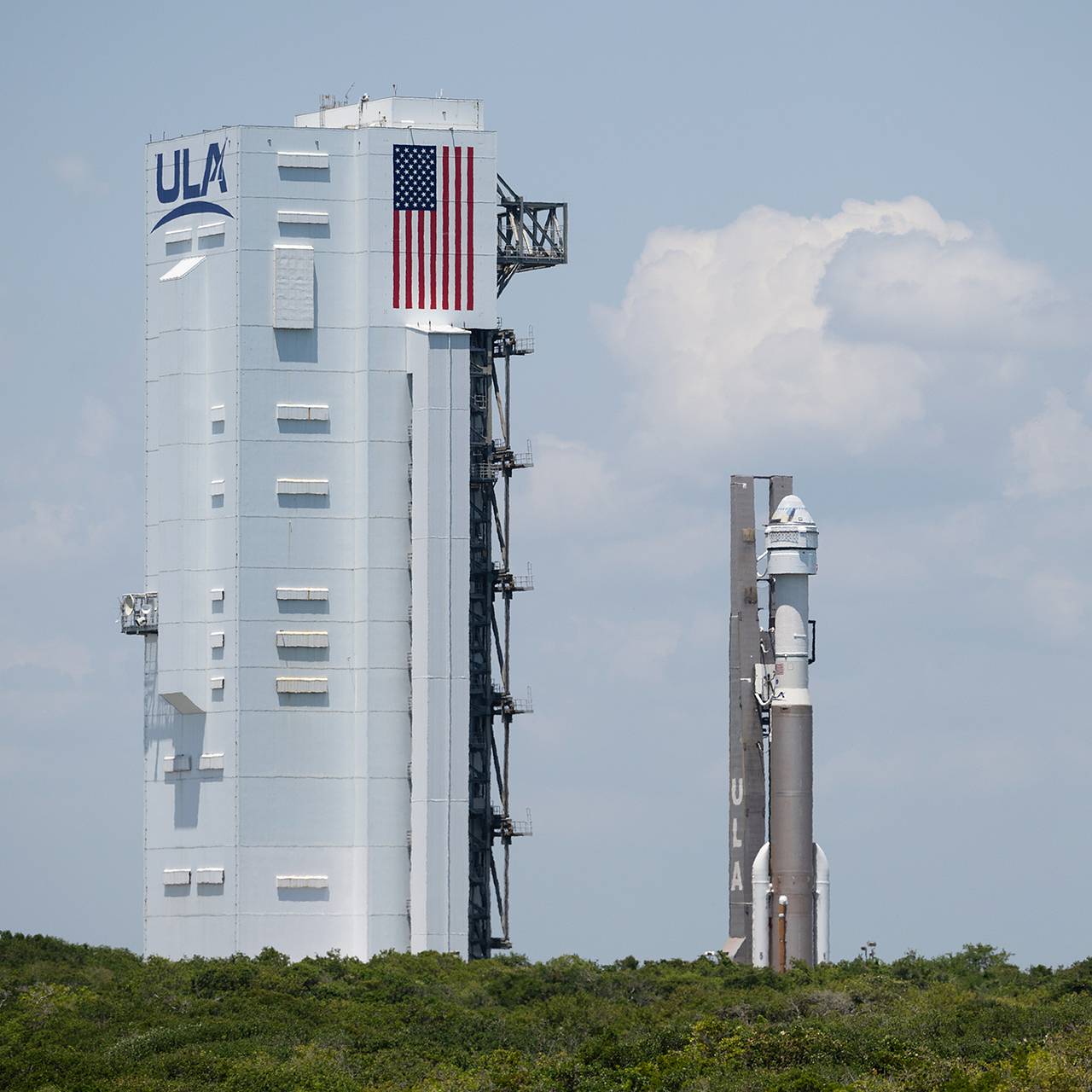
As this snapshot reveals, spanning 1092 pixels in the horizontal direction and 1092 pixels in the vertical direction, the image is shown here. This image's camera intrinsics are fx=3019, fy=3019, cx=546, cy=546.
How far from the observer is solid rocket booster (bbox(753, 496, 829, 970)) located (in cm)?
10144

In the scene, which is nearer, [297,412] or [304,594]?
[304,594]

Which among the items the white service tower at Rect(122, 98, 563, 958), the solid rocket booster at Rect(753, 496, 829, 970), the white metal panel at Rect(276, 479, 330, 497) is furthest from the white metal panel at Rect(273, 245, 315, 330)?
the solid rocket booster at Rect(753, 496, 829, 970)

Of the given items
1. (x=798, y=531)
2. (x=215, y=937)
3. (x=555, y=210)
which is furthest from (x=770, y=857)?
(x=555, y=210)

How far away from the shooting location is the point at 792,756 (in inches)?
3996

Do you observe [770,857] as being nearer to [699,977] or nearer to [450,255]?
[699,977]

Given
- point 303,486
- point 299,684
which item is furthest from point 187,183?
point 299,684

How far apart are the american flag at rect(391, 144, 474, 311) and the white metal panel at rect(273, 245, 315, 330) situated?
3150 mm

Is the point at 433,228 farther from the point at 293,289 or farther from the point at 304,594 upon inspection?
the point at 304,594

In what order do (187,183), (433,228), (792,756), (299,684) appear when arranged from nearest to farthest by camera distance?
(792,756) < (299,684) < (433,228) < (187,183)

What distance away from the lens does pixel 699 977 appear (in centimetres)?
10212

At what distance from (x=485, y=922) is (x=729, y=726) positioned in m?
13.2

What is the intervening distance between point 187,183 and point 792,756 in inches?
1191

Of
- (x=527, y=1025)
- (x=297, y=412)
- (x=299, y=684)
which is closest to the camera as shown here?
(x=527, y=1025)

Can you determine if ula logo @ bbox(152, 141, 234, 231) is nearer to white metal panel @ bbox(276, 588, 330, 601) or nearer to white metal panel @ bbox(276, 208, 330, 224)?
white metal panel @ bbox(276, 208, 330, 224)
